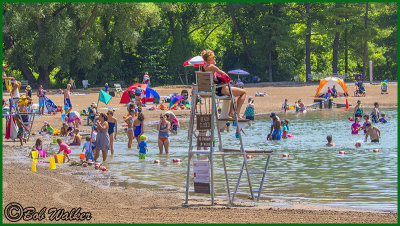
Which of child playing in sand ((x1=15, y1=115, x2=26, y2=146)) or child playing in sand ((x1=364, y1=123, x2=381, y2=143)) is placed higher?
child playing in sand ((x1=15, y1=115, x2=26, y2=146))

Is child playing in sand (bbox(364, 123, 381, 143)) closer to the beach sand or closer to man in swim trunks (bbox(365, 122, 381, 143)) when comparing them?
man in swim trunks (bbox(365, 122, 381, 143))

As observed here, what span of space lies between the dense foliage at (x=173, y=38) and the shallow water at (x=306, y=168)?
22.9 m

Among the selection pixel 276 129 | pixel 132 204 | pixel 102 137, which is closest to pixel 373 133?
pixel 276 129

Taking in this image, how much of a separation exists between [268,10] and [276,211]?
48.6 metres

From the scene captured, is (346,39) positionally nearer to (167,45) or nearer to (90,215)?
(167,45)

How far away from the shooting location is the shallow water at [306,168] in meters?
13.4

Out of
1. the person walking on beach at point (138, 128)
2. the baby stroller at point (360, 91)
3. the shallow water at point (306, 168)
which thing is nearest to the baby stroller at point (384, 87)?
the baby stroller at point (360, 91)

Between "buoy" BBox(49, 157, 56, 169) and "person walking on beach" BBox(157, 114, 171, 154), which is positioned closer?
"buoy" BBox(49, 157, 56, 169)

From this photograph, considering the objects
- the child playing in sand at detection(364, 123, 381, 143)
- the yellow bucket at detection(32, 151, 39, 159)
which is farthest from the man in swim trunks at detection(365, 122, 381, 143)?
the yellow bucket at detection(32, 151, 39, 159)

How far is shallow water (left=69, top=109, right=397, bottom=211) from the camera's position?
1345 centimetres

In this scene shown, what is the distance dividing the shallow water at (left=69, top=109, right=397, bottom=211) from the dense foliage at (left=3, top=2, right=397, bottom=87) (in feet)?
75.0

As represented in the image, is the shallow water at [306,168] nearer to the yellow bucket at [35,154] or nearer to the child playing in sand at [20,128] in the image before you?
the yellow bucket at [35,154]

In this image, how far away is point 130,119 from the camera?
788 inches

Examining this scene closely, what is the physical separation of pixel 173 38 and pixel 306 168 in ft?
136
